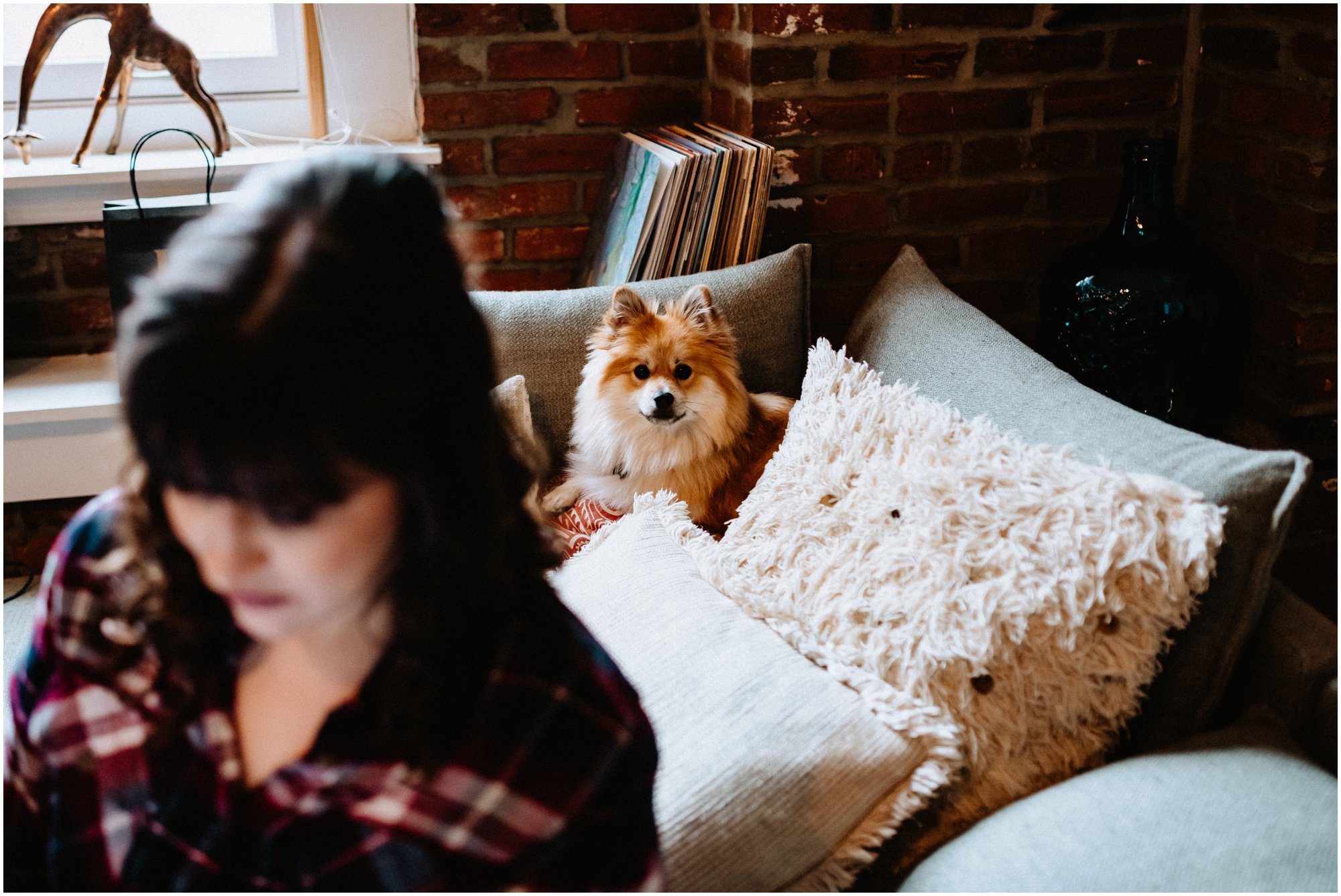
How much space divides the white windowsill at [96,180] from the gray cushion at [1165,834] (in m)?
1.60

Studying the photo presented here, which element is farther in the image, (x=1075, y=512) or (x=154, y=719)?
(x=1075, y=512)

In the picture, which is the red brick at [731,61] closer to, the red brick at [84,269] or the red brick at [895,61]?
the red brick at [895,61]

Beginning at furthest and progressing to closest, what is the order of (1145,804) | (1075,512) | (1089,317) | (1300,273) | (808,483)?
(1089,317) → (1300,273) → (808,483) → (1075,512) → (1145,804)

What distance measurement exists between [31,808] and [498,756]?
39 cm

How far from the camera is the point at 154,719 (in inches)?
28.4

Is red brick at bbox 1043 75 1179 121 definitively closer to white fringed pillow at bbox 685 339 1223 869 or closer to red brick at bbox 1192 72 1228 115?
red brick at bbox 1192 72 1228 115

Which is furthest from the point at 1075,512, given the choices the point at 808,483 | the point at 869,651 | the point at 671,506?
the point at 671,506

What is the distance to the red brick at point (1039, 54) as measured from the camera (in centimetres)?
190

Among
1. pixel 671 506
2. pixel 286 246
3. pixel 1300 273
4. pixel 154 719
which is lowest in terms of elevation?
pixel 671 506

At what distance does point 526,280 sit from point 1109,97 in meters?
→ 1.19

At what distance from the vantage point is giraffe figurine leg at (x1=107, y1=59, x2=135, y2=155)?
79.4 inches

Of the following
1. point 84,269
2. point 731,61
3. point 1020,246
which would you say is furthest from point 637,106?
point 84,269

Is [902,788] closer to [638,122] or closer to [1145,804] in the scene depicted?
[1145,804]

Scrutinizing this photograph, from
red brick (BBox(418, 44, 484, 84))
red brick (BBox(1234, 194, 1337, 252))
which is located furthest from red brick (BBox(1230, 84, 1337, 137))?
red brick (BBox(418, 44, 484, 84))
